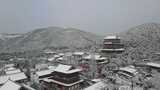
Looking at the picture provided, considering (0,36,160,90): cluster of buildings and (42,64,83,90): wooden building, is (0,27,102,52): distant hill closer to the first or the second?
(0,36,160,90): cluster of buildings

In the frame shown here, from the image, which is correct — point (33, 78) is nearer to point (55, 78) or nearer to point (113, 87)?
point (55, 78)

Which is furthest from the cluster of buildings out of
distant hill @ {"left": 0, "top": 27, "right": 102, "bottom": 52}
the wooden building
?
distant hill @ {"left": 0, "top": 27, "right": 102, "bottom": 52}

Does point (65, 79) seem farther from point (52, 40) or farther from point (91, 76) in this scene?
point (52, 40)

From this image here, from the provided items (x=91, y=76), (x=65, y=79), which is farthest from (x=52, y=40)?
(x=65, y=79)

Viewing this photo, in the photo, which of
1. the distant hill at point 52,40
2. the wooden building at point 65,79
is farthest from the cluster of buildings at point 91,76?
the distant hill at point 52,40

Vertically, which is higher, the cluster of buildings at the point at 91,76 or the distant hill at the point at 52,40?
the distant hill at the point at 52,40

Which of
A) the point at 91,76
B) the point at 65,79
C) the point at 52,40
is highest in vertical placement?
the point at 52,40

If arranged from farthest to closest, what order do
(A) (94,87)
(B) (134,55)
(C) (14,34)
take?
1. (C) (14,34)
2. (B) (134,55)
3. (A) (94,87)

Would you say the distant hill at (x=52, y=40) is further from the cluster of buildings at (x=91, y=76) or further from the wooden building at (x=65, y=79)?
the wooden building at (x=65, y=79)

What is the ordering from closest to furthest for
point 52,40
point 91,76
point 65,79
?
point 65,79
point 91,76
point 52,40

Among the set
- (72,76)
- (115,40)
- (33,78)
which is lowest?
(33,78)

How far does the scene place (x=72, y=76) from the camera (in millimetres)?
23250

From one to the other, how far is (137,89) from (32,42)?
130m

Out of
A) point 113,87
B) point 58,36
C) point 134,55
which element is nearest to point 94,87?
point 113,87
